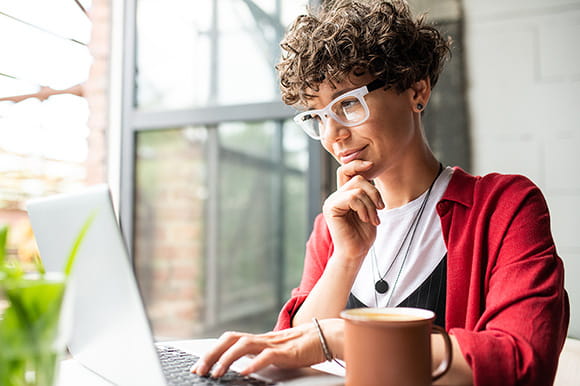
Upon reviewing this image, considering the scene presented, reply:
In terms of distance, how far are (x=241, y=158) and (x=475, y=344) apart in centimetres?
183

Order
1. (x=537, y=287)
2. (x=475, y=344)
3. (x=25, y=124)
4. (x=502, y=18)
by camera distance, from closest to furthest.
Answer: (x=475, y=344) < (x=537, y=287) < (x=502, y=18) < (x=25, y=124)

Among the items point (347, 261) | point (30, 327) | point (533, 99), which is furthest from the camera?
point (533, 99)

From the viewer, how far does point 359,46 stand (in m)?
1.07

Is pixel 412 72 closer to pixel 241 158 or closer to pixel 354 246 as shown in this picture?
pixel 354 246

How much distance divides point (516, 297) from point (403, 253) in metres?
0.37

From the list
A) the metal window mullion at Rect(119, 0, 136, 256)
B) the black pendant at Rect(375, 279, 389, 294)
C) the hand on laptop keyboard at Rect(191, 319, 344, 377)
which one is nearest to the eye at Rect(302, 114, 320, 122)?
the black pendant at Rect(375, 279, 389, 294)

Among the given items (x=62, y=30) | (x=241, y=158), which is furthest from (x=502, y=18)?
(x=62, y=30)

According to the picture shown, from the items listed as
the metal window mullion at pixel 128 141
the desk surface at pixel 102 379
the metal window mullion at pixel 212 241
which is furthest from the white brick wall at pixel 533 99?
the metal window mullion at pixel 128 141

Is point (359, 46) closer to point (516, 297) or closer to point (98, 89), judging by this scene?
point (516, 297)

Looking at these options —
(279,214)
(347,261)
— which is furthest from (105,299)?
(279,214)

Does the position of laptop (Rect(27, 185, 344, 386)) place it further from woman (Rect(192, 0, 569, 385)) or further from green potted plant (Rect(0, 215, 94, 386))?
woman (Rect(192, 0, 569, 385))

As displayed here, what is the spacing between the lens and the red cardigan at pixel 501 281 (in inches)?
26.8

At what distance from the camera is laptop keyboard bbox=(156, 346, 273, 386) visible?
657mm

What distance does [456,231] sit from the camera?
40.9 inches
